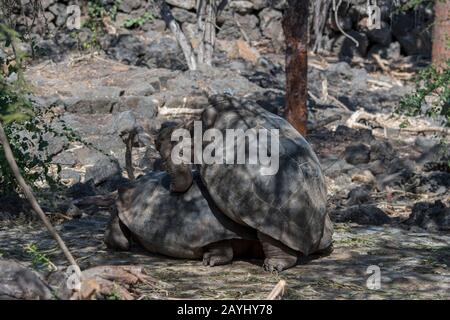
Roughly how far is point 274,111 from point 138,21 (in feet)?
29.0

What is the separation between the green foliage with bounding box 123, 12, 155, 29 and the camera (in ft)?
70.1

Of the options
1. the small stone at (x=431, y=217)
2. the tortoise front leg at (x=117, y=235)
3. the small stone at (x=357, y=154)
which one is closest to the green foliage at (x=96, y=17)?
the small stone at (x=357, y=154)

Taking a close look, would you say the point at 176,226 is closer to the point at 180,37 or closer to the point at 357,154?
the point at 357,154

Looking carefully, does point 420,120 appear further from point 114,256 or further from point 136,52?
Result: point 114,256

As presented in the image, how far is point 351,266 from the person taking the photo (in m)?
5.70

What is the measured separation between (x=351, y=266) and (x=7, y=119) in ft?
8.70

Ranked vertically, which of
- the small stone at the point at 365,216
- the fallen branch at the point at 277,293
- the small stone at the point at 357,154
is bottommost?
the small stone at the point at 357,154

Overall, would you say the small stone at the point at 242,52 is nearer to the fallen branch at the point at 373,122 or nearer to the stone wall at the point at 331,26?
the stone wall at the point at 331,26

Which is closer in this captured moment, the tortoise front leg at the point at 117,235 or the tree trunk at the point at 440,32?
the tortoise front leg at the point at 117,235

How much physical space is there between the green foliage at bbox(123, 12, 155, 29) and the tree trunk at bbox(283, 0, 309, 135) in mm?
11577

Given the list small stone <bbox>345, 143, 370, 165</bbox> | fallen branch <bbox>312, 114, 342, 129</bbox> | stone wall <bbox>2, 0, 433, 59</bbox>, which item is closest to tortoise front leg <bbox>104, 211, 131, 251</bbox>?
small stone <bbox>345, 143, 370, 165</bbox>

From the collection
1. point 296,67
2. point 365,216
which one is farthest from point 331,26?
point 365,216

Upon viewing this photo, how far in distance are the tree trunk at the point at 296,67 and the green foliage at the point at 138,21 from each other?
38.0 ft

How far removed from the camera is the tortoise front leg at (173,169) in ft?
18.9
